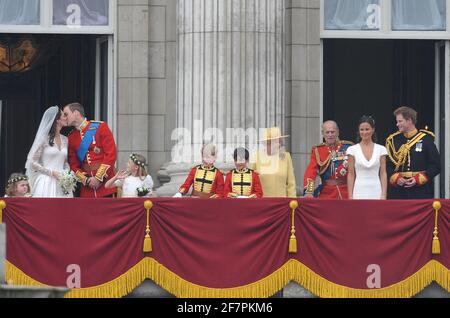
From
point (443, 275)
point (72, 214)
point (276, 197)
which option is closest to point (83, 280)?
point (72, 214)

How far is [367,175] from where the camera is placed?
83.8 ft

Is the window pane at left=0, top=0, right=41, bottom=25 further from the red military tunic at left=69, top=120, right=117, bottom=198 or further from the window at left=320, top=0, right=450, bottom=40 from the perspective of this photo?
the window at left=320, top=0, right=450, bottom=40

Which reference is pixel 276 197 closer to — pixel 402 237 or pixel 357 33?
pixel 402 237

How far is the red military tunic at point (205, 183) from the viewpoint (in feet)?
85.5

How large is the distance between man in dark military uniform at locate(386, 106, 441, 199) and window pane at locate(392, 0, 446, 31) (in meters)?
3.64

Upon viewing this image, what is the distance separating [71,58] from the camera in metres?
34.3

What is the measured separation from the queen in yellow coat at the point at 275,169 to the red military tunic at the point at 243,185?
392 millimetres

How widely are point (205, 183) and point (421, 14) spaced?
5620mm

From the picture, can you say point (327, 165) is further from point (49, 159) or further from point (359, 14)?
point (359, 14)

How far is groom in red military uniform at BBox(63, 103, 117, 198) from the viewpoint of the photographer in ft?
87.1

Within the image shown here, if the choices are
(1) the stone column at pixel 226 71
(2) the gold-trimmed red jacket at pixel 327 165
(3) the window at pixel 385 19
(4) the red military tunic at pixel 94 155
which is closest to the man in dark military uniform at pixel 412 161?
(2) the gold-trimmed red jacket at pixel 327 165

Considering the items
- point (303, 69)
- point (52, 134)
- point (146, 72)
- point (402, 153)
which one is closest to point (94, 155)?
point (52, 134)

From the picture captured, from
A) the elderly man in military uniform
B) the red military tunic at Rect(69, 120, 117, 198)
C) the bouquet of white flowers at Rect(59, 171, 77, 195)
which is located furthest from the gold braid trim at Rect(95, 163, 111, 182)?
the elderly man in military uniform

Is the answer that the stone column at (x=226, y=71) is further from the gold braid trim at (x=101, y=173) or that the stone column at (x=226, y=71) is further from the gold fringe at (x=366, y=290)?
the gold fringe at (x=366, y=290)
